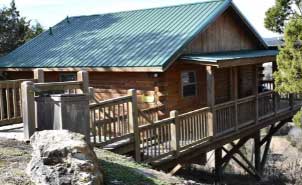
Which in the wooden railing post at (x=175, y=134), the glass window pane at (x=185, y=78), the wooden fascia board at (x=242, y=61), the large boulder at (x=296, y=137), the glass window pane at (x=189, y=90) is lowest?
the large boulder at (x=296, y=137)

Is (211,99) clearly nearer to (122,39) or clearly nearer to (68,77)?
(122,39)

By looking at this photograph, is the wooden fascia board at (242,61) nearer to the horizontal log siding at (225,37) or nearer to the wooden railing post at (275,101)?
the wooden railing post at (275,101)

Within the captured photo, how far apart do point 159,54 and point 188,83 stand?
93.3 inches

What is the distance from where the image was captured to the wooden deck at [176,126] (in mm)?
11273

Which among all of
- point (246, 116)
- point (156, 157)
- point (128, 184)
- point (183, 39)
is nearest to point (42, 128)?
point (128, 184)

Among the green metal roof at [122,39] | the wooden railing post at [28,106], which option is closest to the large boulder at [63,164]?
the wooden railing post at [28,106]

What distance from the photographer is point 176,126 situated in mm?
13016

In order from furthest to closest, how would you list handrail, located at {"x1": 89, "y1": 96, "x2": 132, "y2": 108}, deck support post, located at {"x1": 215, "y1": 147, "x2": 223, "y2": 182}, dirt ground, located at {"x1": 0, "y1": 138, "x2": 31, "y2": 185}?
1. deck support post, located at {"x1": 215, "y1": 147, "x2": 223, "y2": 182}
2. handrail, located at {"x1": 89, "y1": 96, "x2": 132, "y2": 108}
3. dirt ground, located at {"x1": 0, "y1": 138, "x2": 31, "y2": 185}

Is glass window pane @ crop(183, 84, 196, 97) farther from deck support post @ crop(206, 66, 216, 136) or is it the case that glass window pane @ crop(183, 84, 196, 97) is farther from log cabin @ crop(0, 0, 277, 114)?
deck support post @ crop(206, 66, 216, 136)

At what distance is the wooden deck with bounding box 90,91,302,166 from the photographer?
11273mm

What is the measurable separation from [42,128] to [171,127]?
4.42 meters

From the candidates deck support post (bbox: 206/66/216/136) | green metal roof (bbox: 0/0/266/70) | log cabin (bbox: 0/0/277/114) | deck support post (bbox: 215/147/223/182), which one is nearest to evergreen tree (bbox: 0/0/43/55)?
green metal roof (bbox: 0/0/266/70)

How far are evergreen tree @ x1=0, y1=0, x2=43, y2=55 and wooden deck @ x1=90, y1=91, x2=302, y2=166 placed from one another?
19439mm

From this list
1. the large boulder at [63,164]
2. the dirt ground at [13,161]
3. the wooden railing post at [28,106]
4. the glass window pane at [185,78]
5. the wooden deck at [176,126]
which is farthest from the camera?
the glass window pane at [185,78]
